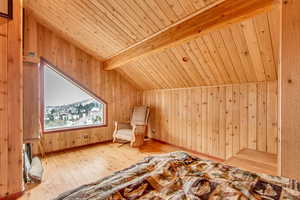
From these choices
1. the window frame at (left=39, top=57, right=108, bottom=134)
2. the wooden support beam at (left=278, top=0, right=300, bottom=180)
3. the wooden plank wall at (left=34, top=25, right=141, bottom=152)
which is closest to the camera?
the wooden support beam at (left=278, top=0, right=300, bottom=180)

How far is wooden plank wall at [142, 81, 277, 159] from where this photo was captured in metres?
2.50

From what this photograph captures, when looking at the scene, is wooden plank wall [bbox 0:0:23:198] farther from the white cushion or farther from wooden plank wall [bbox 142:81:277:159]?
wooden plank wall [bbox 142:81:277:159]

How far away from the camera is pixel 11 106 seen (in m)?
1.88

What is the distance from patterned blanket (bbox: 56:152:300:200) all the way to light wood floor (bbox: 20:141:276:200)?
157 cm

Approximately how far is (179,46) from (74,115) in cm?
313

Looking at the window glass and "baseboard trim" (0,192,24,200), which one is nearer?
"baseboard trim" (0,192,24,200)

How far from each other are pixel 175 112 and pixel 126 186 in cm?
317

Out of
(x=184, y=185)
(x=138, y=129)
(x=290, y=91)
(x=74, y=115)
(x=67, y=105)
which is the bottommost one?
(x=138, y=129)

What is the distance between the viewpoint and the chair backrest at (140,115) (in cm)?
423

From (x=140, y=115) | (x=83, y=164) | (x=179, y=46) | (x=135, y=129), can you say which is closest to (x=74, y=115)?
(x=83, y=164)

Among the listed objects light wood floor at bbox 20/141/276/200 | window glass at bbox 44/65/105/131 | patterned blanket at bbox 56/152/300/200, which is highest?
window glass at bbox 44/65/105/131

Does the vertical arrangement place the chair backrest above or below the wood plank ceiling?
below

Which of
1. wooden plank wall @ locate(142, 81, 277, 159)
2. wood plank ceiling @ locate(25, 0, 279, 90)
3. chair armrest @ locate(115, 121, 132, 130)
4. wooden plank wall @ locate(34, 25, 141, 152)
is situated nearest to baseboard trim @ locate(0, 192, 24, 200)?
wooden plank wall @ locate(34, 25, 141, 152)

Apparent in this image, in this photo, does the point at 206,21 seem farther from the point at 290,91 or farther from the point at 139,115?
the point at 139,115
